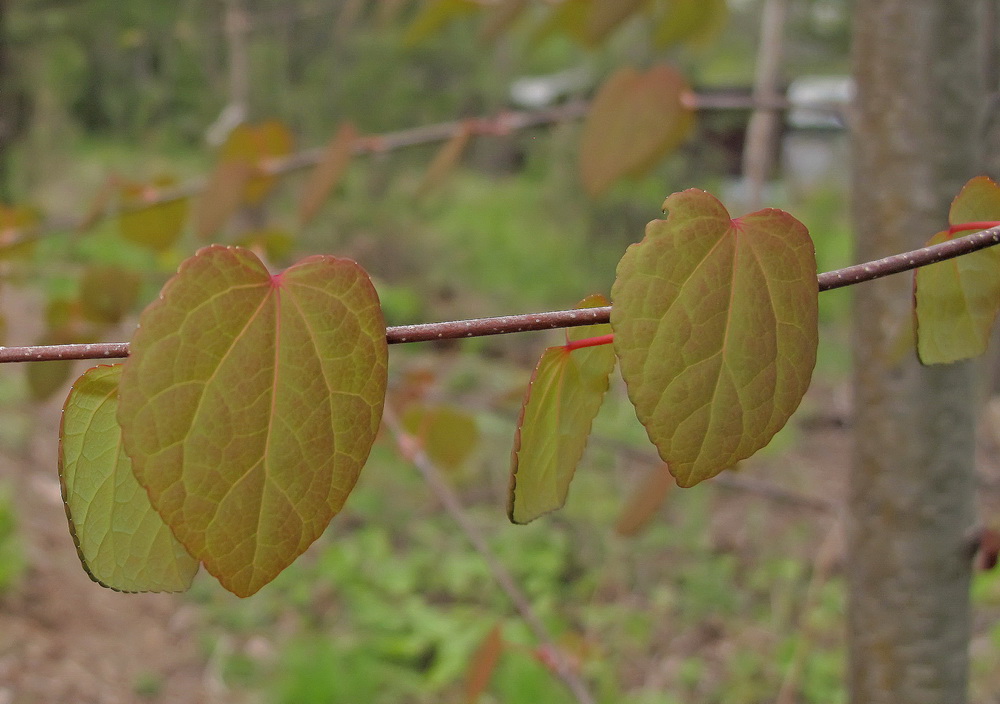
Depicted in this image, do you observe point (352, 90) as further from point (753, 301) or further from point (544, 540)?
point (753, 301)

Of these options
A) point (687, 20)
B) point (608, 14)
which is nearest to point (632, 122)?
point (608, 14)

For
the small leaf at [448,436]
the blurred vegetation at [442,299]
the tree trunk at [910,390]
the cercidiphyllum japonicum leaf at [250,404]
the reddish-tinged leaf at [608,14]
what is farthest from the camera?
the blurred vegetation at [442,299]

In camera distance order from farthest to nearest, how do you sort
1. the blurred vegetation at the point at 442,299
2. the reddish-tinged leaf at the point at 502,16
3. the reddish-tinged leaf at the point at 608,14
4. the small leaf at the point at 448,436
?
the blurred vegetation at the point at 442,299
the small leaf at the point at 448,436
the reddish-tinged leaf at the point at 502,16
the reddish-tinged leaf at the point at 608,14

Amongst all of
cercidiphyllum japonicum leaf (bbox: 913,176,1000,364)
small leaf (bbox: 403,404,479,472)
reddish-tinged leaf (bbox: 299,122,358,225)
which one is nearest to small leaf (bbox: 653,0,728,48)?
reddish-tinged leaf (bbox: 299,122,358,225)

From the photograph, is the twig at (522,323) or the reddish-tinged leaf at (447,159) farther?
the reddish-tinged leaf at (447,159)

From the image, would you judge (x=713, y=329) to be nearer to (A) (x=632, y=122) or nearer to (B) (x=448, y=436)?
(A) (x=632, y=122)

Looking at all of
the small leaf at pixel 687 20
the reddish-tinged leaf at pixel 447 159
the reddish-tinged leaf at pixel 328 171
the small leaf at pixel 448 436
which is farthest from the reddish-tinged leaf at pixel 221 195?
the small leaf at pixel 687 20

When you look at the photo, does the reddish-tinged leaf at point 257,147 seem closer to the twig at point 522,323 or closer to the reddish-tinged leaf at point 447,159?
the reddish-tinged leaf at point 447,159

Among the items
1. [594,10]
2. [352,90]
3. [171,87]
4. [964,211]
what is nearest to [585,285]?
[352,90]
